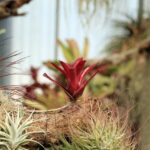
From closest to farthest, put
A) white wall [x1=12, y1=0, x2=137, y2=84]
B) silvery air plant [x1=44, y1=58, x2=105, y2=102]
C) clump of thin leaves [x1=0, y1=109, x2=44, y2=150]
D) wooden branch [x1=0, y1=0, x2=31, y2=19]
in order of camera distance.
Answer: clump of thin leaves [x1=0, y1=109, x2=44, y2=150], silvery air plant [x1=44, y1=58, x2=105, y2=102], wooden branch [x1=0, y1=0, x2=31, y2=19], white wall [x1=12, y1=0, x2=137, y2=84]

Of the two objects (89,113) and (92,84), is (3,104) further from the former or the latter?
(92,84)

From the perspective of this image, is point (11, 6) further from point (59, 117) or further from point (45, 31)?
point (45, 31)

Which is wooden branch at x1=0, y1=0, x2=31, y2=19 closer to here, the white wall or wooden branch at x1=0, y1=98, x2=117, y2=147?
wooden branch at x1=0, y1=98, x2=117, y2=147

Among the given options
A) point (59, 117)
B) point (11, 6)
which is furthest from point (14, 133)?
point (11, 6)

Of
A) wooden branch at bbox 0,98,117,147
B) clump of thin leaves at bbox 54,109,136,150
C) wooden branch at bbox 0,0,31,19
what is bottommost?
clump of thin leaves at bbox 54,109,136,150

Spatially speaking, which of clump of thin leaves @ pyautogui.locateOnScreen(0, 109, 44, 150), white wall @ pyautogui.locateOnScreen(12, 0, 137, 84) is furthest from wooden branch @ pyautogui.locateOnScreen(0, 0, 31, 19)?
white wall @ pyautogui.locateOnScreen(12, 0, 137, 84)

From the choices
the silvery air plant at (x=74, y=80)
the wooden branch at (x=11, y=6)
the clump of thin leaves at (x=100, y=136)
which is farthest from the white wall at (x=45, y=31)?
the clump of thin leaves at (x=100, y=136)
